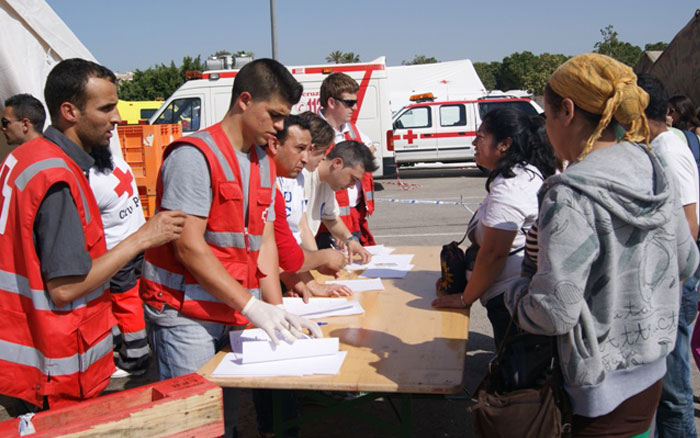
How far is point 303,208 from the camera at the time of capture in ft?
12.7

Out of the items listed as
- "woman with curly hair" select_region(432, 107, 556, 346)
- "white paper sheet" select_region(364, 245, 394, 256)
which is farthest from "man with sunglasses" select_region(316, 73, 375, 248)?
"woman with curly hair" select_region(432, 107, 556, 346)

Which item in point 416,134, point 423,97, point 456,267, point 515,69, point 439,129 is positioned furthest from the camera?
point 515,69

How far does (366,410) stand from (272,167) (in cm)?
199

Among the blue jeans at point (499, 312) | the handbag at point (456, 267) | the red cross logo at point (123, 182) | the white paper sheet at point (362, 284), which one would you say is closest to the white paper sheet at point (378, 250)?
the white paper sheet at point (362, 284)

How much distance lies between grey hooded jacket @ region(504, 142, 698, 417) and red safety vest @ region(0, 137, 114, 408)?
149 centimetres

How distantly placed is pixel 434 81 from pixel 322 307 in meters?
20.4

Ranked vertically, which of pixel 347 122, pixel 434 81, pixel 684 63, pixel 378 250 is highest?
pixel 434 81

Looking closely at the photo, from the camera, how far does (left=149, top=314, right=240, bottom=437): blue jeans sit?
2352 millimetres

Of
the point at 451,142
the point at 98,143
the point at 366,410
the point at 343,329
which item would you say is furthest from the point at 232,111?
the point at 451,142

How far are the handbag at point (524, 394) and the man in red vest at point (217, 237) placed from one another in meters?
0.76

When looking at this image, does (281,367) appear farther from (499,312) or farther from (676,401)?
(676,401)

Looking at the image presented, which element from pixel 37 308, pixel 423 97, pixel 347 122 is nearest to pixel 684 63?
pixel 347 122

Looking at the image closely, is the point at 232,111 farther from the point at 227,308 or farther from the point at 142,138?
the point at 142,138

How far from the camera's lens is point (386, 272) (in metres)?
3.88
